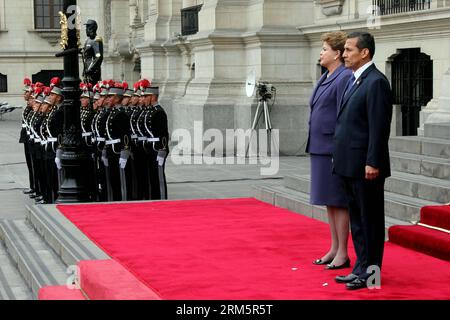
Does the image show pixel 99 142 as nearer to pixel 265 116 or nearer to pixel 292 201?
pixel 292 201

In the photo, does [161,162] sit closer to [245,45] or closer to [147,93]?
[147,93]

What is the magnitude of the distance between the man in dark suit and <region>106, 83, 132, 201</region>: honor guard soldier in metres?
6.99

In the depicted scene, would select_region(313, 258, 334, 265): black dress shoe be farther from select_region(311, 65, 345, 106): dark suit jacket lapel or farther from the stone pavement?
the stone pavement

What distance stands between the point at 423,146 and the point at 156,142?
4095 mm

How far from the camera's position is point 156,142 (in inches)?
563

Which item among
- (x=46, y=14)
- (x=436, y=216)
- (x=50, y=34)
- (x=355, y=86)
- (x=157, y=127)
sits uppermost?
(x=46, y=14)

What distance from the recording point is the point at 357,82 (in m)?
7.66

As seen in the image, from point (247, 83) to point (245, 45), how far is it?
1683mm

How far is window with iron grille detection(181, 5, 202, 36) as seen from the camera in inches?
1046

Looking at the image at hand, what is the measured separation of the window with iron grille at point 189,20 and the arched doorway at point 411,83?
335 inches

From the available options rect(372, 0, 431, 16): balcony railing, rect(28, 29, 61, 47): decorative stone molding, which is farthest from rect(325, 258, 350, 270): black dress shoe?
rect(28, 29, 61, 47): decorative stone molding

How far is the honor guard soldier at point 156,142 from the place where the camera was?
46.5ft

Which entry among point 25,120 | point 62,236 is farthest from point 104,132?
point 62,236

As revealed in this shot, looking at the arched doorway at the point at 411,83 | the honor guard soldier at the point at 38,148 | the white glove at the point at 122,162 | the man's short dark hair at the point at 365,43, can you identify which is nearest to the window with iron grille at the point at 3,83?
the arched doorway at the point at 411,83
